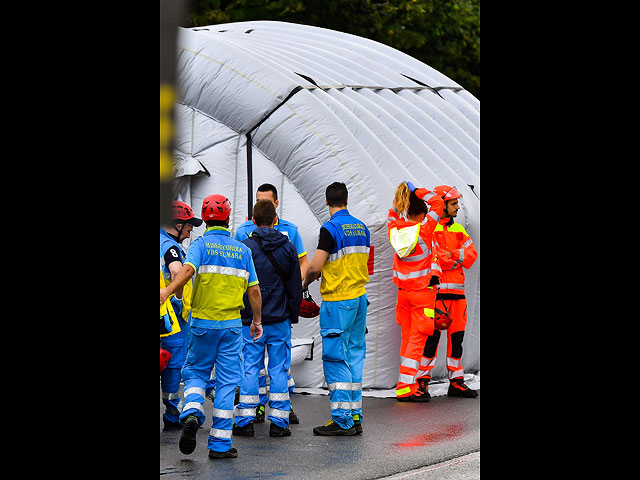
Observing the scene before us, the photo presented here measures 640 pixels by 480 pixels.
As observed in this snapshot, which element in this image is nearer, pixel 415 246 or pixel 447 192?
pixel 415 246

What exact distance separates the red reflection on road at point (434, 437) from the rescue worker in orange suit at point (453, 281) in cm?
181

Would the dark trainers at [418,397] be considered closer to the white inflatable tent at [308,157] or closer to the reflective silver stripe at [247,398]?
the white inflatable tent at [308,157]

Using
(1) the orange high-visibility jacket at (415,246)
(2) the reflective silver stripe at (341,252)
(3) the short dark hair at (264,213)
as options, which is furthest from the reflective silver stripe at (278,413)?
(1) the orange high-visibility jacket at (415,246)

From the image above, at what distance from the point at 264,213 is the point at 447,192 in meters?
2.89

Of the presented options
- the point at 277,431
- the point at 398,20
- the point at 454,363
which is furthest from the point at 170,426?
the point at 398,20

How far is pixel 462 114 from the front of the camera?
49.4 feet

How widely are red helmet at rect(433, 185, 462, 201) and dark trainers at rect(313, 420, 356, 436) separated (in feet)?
10.1

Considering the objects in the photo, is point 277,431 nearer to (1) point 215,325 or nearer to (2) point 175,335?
(2) point 175,335

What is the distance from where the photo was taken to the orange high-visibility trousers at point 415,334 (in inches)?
411

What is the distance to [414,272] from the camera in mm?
10430

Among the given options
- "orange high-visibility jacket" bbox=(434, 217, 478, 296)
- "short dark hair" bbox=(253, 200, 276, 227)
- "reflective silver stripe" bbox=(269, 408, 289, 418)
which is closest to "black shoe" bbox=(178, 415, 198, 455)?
"reflective silver stripe" bbox=(269, 408, 289, 418)

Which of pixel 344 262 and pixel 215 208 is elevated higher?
pixel 215 208

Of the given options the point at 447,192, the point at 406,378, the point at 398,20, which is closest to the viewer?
the point at 406,378

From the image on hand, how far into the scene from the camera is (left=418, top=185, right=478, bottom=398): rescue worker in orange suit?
10727 mm
